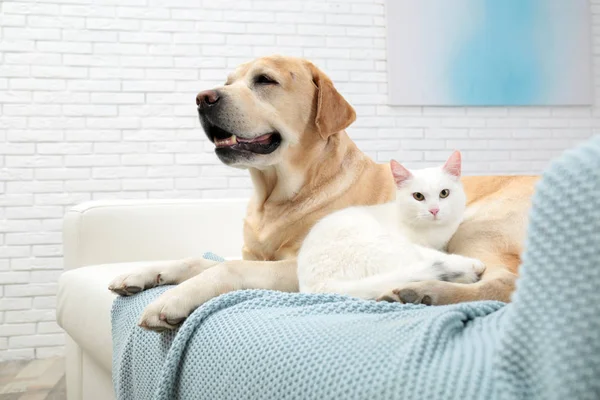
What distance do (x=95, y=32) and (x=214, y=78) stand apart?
28.1 inches

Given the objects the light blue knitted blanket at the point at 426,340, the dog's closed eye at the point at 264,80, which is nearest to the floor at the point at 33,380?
the dog's closed eye at the point at 264,80

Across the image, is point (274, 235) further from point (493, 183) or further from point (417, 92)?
point (417, 92)

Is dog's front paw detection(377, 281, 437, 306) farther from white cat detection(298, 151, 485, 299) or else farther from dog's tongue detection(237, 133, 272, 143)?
dog's tongue detection(237, 133, 272, 143)

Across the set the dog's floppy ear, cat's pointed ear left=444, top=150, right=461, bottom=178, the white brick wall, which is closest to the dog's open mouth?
the dog's floppy ear

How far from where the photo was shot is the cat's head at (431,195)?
129cm

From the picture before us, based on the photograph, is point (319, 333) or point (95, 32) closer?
point (319, 333)

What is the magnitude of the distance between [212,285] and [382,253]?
1.03 ft

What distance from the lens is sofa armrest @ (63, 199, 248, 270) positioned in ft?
7.03

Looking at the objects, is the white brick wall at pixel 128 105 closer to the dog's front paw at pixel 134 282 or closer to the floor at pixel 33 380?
the floor at pixel 33 380

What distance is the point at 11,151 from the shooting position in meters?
3.31

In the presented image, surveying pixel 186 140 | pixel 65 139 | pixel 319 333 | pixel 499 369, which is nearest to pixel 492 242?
pixel 319 333

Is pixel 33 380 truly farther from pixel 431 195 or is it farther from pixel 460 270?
pixel 460 270

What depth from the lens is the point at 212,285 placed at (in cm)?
110

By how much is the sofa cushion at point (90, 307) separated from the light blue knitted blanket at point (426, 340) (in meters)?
0.49
